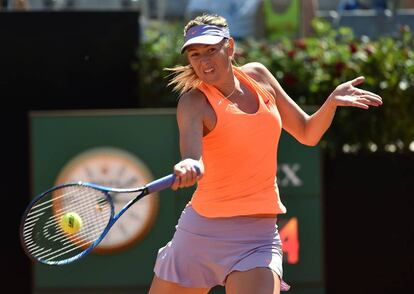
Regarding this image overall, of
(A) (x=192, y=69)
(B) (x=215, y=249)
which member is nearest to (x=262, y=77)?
(A) (x=192, y=69)

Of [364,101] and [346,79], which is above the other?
[364,101]

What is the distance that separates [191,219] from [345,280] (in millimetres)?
3020

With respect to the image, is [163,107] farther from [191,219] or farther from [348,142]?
[191,219]

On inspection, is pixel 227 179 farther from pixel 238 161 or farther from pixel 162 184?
pixel 162 184

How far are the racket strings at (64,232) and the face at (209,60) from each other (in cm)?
62

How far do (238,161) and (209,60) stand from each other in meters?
0.42

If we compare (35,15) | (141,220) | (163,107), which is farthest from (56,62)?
(141,220)

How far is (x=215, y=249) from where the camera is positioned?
4102 mm

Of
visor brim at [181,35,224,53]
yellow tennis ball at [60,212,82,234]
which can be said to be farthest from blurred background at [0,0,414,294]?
visor brim at [181,35,224,53]

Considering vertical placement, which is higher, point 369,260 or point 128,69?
point 128,69

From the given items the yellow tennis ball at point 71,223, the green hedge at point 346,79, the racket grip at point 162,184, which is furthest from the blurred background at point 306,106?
the racket grip at point 162,184

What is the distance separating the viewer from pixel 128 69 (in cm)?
705

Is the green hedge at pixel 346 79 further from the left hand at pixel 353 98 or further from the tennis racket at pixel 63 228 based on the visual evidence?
the tennis racket at pixel 63 228

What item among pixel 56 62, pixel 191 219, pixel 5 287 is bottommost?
pixel 5 287
